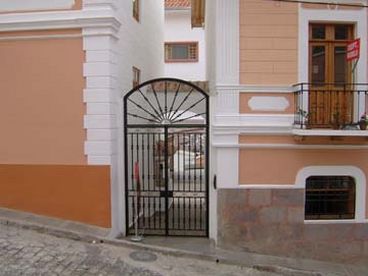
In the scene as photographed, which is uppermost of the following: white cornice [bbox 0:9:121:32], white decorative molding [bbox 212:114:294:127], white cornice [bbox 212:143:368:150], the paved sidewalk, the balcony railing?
white cornice [bbox 0:9:121:32]

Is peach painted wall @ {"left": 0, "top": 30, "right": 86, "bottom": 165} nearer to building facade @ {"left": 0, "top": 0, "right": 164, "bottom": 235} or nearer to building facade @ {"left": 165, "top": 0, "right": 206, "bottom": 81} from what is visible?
building facade @ {"left": 0, "top": 0, "right": 164, "bottom": 235}

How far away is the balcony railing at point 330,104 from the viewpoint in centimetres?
829

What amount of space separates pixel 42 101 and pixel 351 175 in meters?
6.07

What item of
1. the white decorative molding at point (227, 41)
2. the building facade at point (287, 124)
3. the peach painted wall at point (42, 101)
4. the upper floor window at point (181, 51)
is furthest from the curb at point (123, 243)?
the upper floor window at point (181, 51)

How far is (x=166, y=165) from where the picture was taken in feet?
30.4

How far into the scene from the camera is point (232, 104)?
8.43 metres

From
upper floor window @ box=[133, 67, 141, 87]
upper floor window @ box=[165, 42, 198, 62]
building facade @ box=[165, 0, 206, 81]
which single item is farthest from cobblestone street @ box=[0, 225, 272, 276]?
upper floor window @ box=[165, 42, 198, 62]

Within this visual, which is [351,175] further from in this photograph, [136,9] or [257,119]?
[136,9]

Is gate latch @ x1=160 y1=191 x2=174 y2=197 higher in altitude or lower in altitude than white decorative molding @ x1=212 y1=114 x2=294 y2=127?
lower

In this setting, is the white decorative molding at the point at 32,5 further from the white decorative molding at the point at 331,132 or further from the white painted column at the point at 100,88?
the white decorative molding at the point at 331,132

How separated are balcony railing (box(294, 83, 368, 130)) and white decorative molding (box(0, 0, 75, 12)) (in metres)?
4.56

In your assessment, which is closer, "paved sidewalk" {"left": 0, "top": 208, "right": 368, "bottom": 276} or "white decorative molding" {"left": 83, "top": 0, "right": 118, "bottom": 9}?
"paved sidewalk" {"left": 0, "top": 208, "right": 368, "bottom": 276}

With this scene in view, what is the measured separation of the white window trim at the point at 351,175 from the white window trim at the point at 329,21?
1.22 metres

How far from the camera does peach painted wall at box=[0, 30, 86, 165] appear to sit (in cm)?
845
